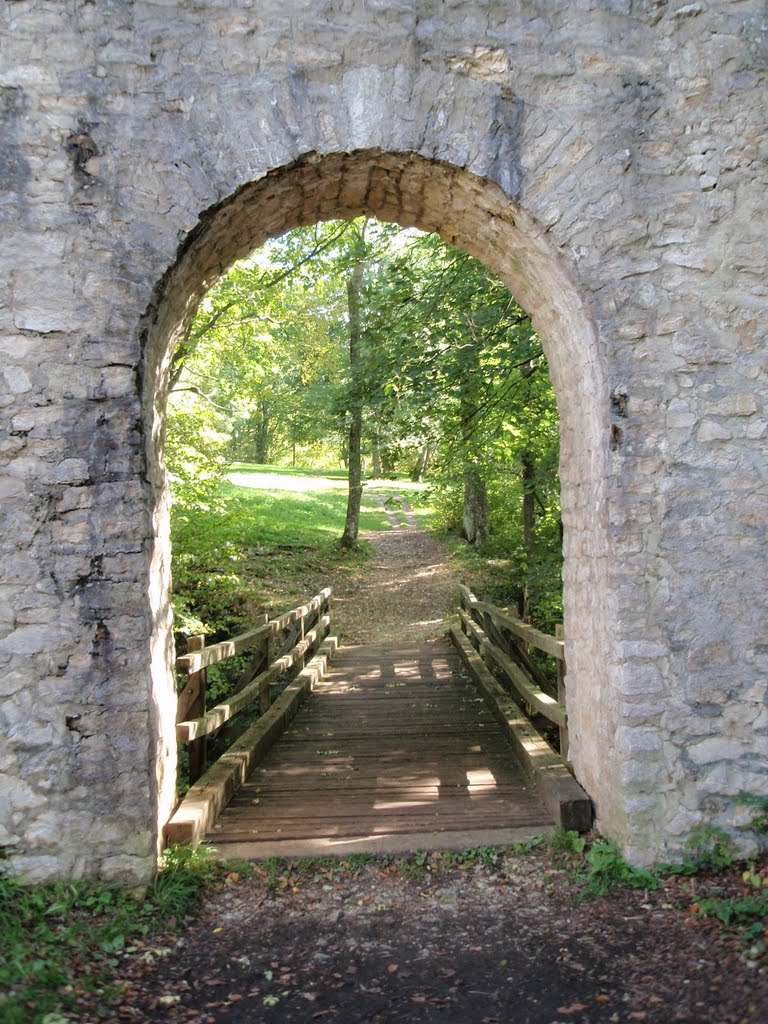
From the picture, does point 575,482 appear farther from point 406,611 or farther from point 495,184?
point 406,611

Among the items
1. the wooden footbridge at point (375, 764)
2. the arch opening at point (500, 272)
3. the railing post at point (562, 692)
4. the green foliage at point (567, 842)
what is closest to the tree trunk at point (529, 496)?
the wooden footbridge at point (375, 764)

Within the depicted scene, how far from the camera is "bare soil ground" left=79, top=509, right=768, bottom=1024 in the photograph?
10.3 feet

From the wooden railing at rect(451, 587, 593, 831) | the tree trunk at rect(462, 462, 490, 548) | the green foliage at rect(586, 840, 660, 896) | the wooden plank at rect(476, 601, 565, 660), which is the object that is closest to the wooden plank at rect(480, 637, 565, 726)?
the wooden railing at rect(451, 587, 593, 831)

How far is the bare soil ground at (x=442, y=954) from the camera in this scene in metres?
3.13

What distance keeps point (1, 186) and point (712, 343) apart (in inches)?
157

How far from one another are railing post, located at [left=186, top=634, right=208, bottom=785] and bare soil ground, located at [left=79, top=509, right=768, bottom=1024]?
4.52 ft

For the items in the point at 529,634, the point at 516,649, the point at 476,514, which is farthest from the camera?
the point at 476,514

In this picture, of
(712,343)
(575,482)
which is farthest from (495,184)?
(575,482)

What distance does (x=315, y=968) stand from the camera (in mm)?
3469

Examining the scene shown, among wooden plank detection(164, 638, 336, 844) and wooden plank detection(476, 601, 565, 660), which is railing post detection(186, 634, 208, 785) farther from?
wooden plank detection(476, 601, 565, 660)

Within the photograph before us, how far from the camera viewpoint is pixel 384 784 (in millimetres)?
5395

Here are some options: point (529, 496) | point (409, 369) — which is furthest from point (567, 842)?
point (529, 496)

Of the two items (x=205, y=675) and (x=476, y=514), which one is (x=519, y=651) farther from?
(x=476, y=514)

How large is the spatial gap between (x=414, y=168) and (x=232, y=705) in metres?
4.02
